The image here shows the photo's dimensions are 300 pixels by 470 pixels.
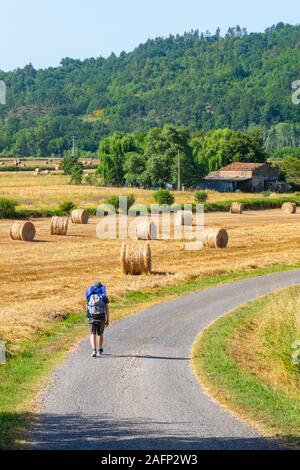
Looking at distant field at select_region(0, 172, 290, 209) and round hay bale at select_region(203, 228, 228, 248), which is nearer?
round hay bale at select_region(203, 228, 228, 248)

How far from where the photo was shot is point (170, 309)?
29.6m

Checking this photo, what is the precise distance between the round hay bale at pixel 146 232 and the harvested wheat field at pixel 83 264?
4.52ft

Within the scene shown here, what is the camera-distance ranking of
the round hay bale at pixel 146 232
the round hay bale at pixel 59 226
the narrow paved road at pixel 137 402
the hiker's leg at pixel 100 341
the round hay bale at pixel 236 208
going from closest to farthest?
the narrow paved road at pixel 137 402 < the hiker's leg at pixel 100 341 < the round hay bale at pixel 146 232 < the round hay bale at pixel 59 226 < the round hay bale at pixel 236 208

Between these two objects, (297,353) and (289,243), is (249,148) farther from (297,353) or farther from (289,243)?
(297,353)

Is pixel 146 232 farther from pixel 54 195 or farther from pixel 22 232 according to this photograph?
pixel 54 195

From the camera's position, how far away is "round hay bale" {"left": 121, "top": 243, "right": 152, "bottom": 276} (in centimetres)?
3809

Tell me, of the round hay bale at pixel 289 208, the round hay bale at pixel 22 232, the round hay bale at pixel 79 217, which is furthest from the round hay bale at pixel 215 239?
the round hay bale at pixel 289 208

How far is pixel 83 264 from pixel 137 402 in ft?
90.1

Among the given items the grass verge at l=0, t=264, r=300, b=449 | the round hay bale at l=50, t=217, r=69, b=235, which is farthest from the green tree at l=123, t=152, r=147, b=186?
the grass verge at l=0, t=264, r=300, b=449

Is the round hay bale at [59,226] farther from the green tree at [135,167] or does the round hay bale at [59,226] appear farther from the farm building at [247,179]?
the farm building at [247,179]

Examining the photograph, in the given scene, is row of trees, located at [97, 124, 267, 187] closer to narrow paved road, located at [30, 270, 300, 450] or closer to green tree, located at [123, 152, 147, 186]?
green tree, located at [123, 152, 147, 186]

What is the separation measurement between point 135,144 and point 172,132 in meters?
20.0

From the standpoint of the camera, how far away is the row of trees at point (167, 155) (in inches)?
4911

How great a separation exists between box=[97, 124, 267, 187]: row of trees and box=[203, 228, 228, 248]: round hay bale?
70.7 meters
